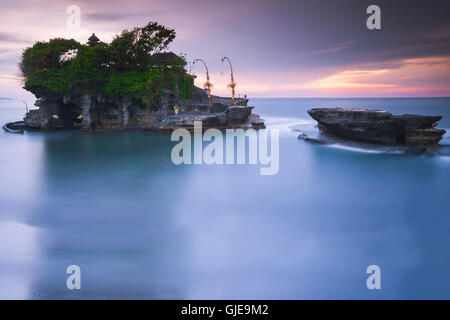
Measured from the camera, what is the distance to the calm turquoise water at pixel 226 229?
5691 millimetres

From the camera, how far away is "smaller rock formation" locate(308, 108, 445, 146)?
58.6 ft

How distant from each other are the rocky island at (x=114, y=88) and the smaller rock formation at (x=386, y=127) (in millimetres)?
11842

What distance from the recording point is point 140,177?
1387 cm

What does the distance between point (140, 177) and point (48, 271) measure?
803cm

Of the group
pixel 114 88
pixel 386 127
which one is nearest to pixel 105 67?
pixel 114 88

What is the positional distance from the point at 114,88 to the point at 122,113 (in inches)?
129

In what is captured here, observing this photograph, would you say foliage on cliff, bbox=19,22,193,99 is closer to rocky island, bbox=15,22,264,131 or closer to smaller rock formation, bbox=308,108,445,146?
rocky island, bbox=15,22,264,131

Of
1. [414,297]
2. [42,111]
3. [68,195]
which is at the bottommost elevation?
[414,297]

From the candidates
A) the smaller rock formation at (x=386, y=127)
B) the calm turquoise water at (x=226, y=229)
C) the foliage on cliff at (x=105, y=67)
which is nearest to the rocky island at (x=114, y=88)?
the foliage on cliff at (x=105, y=67)

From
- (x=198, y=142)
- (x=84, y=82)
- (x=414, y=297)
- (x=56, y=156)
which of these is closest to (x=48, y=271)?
(x=414, y=297)

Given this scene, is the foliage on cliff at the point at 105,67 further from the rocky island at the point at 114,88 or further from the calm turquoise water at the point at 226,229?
the calm turquoise water at the point at 226,229

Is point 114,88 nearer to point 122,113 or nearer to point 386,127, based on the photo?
point 122,113

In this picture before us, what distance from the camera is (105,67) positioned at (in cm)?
2942
